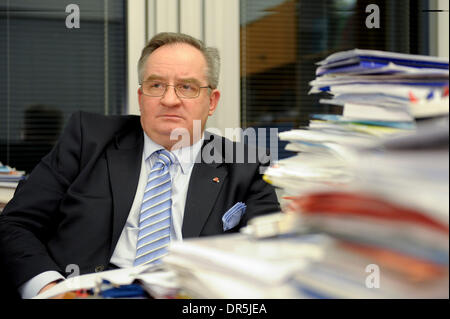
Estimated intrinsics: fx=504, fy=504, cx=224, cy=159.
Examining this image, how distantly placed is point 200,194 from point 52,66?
5.07 feet

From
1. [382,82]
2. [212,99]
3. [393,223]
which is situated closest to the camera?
[393,223]

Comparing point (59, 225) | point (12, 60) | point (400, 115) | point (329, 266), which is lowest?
point (59, 225)

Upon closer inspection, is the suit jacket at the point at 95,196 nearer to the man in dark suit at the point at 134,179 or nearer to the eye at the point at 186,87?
the man in dark suit at the point at 134,179

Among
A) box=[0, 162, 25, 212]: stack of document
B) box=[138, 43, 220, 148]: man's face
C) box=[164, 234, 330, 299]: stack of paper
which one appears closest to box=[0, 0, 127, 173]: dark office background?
box=[0, 162, 25, 212]: stack of document

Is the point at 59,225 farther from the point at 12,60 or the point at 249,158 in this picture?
the point at 12,60

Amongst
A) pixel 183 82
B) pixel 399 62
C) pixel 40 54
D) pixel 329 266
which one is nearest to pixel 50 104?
pixel 40 54

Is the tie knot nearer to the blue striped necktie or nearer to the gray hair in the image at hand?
the blue striped necktie

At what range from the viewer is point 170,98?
161cm

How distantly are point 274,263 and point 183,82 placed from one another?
1237 millimetres

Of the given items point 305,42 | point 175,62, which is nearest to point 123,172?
point 175,62

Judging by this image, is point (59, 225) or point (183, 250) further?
point (59, 225)

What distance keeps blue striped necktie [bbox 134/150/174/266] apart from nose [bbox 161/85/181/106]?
0.54 ft

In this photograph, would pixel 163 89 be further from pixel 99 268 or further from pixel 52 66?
pixel 52 66
